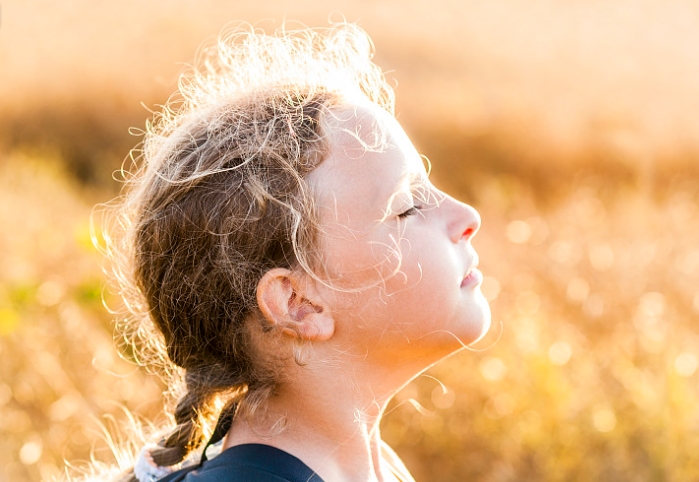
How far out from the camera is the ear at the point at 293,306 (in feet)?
4.42

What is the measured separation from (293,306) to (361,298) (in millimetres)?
108

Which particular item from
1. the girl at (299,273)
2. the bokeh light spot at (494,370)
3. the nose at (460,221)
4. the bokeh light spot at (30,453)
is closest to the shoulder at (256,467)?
the girl at (299,273)

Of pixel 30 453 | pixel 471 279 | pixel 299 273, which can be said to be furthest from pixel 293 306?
pixel 30 453

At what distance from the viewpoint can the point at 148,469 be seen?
1.54m

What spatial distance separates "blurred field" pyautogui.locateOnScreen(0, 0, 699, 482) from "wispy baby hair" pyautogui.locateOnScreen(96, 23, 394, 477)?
0.68 feet

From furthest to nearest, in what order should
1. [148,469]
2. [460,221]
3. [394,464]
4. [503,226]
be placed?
[503,226], [394,464], [148,469], [460,221]

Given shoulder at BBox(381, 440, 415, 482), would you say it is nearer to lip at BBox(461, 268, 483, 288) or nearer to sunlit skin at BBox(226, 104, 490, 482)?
sunlit skin at BBox(226, 104, 490, 482)

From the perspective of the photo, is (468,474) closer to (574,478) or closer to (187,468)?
(574,478)

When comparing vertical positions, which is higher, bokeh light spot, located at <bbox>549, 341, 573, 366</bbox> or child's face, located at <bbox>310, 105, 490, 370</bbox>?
child's face, located at <bbox>310, 105, 490, 370</bbox>

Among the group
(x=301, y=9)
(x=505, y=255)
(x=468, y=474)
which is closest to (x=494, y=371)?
(x=468, y=474)

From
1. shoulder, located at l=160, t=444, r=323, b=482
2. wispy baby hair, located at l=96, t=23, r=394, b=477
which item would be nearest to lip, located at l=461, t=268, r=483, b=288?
wispy baby hair, located at l=96, t=23, r=394, b=477

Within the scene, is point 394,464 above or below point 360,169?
below

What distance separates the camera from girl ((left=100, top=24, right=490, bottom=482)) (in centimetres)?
134

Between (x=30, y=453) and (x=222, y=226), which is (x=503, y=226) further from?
(x=222, y=226)
